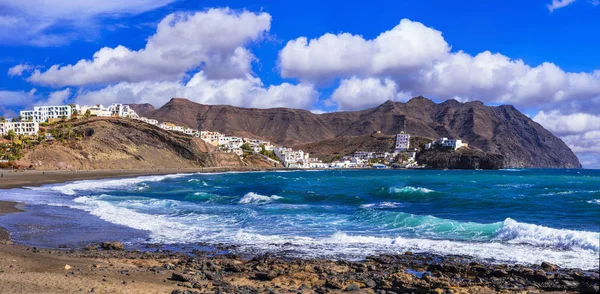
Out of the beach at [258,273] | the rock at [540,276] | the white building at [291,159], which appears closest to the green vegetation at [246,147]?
the white building at [291,159]

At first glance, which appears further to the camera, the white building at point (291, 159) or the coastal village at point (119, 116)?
the white building at point (291, 159)

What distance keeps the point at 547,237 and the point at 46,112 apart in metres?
152

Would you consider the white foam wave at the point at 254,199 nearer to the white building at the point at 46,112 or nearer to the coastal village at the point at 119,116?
the coastal village at the point at 119,116

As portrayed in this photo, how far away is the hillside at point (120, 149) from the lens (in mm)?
87125

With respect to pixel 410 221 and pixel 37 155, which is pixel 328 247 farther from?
pixel 37 155

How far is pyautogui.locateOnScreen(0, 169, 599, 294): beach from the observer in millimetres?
10328

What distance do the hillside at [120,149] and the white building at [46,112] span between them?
27385mm

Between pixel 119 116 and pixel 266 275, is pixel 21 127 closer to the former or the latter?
pixel 119 116

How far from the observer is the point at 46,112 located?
13950 cm

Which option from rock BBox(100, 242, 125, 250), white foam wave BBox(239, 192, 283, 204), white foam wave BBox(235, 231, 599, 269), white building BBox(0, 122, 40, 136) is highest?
white building BBox(0, 122, 40, 136)

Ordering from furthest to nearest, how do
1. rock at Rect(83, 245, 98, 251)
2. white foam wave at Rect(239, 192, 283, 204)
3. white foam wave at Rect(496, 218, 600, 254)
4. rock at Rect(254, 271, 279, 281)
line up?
white foam wave at Rect(239, 192, 283, 204), white foam wave at Rect(496, 218, 600, 254), rock at Rect(83, 245, 98, 251), rock at Rect(254, 271, 279, 281)

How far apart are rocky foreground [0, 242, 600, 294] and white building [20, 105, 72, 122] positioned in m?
140

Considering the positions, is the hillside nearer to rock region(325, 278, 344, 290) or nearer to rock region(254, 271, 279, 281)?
rock region(254, 271, 279, 281)

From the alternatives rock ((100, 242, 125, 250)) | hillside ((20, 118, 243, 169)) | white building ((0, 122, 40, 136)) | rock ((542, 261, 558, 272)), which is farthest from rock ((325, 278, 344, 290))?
white building ((0, 122, 40, 136))
